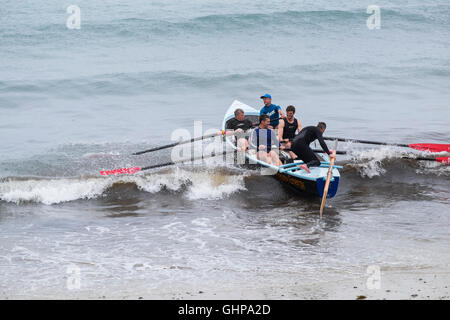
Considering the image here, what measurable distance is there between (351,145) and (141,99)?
10.8 m

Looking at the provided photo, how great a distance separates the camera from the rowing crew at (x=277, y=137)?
11.5 metres

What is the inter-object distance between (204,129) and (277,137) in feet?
20.8

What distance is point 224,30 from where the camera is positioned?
3531 centimetres

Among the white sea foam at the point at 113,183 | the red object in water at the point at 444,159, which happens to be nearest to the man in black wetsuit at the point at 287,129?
the white sea foam at the point at 113,183

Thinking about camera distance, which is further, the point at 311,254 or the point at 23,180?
the point at 23,180

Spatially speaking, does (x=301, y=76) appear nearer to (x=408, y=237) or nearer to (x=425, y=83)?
(x=425, y=83)

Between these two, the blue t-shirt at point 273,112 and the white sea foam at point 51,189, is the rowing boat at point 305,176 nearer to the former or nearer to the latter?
the blue t-shirt at point 273,112

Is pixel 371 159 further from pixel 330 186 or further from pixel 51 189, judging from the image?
pixel 51 189

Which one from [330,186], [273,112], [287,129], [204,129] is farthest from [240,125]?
[204,129]

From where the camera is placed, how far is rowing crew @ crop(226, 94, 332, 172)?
11492 millimetres

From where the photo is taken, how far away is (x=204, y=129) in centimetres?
1898

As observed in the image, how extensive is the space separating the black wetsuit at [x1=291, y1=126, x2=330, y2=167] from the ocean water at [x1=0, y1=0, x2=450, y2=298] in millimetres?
993

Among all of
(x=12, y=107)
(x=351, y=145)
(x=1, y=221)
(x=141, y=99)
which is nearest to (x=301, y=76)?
(x=141, y=99)

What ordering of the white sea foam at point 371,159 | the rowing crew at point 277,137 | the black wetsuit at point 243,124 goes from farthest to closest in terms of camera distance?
the black wetsuit at point 243,124 < the white sea foam at point 371,159 < the rowing crew at point 277,137
